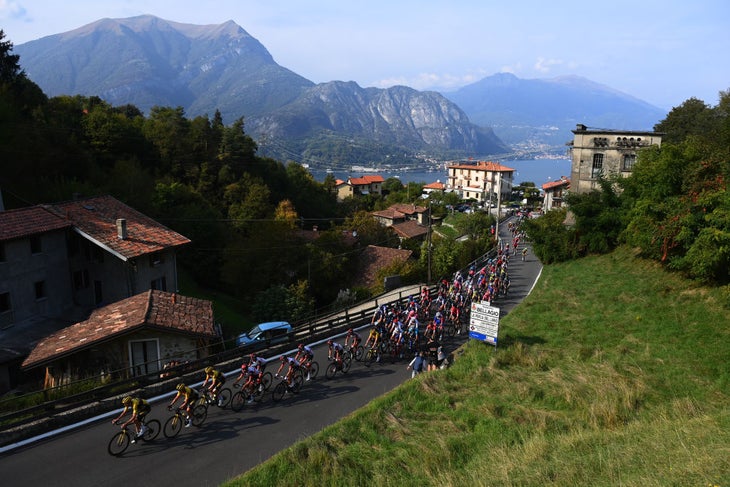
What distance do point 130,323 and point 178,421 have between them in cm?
615

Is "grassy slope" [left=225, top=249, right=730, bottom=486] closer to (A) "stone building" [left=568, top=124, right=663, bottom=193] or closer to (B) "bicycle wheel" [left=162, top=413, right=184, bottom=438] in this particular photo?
(B) "bicycle wheel" [left=162, top=413, right=184, bottom=438]

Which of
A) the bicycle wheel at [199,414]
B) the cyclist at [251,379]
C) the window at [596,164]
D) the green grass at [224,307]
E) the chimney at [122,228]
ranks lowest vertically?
Answer: the green grass at [224,307]

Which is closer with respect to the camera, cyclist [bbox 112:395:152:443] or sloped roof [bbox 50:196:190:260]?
cyclist [bbox 112:395:152:443]

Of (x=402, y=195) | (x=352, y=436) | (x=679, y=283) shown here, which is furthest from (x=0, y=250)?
(x=402, y=195)

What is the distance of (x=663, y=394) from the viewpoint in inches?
567

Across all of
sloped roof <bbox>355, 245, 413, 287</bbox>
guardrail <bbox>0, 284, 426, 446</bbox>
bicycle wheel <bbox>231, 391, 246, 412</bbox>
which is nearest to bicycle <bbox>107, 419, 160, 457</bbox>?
guardrail <bbox>0, 284, 426, 446</bbox>

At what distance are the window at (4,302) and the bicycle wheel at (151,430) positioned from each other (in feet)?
50.7

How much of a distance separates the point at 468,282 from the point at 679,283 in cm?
1003

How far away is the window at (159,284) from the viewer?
2752cm

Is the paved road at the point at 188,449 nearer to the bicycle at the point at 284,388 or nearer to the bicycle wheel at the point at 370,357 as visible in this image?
the bicycle at the point at 284,388

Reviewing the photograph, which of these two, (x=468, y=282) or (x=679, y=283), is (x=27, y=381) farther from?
(x=679, y=283)

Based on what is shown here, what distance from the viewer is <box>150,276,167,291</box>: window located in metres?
27.5

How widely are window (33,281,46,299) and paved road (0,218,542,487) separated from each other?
1514 centimetres

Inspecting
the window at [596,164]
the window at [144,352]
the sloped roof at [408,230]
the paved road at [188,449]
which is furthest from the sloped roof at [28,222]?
the window at [596,164]
